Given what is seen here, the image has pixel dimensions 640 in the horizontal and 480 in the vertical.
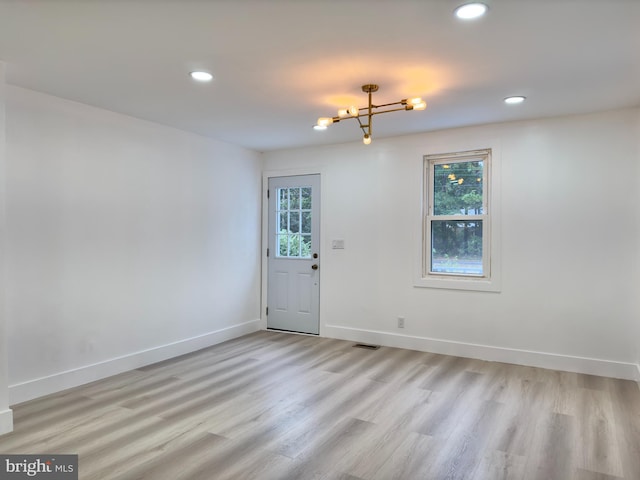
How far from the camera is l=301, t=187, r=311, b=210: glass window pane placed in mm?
5598

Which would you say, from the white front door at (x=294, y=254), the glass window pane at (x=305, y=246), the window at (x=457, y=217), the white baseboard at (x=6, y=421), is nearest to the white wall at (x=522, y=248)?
the window at (x=457, y=217)

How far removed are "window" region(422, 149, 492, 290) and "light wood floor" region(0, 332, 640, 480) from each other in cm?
106

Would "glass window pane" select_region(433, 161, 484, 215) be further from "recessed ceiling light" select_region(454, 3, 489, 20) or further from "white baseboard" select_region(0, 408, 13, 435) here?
"white baseboard" select_region(0, 408, 13, 435)

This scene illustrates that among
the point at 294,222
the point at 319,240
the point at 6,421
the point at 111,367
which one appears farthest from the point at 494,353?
the point at 6,421

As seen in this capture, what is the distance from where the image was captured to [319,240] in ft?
18.0

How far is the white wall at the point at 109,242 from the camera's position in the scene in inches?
130

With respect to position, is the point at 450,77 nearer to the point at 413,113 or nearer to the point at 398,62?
the point at 398,62

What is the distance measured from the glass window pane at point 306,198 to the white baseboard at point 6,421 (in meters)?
3.74

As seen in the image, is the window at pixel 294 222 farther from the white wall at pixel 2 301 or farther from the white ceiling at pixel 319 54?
the white wall at pixel 2 301

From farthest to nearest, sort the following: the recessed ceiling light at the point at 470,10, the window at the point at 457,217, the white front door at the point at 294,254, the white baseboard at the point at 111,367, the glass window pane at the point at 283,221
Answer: the glass window pane at the point at 283,221, the white front door at the point at 294,254, the window at the point at 457,217, the white baseboard at the point at 111,367, the recessed ceiling light at the point at 470,10

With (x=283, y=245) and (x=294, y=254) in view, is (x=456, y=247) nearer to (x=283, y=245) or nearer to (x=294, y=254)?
(x=294, y=254)

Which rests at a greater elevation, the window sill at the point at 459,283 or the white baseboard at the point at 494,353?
the window sill at the point at 459,283

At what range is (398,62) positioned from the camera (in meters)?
2.78

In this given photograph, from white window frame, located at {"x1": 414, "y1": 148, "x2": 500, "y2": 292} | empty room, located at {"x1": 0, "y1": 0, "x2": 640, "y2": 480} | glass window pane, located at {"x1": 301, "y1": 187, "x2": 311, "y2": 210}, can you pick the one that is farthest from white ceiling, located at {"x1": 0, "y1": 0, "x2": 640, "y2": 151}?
glass window pane, located at {"x1": 301, "y1": 187, "x2": 311, "y2": 210}
